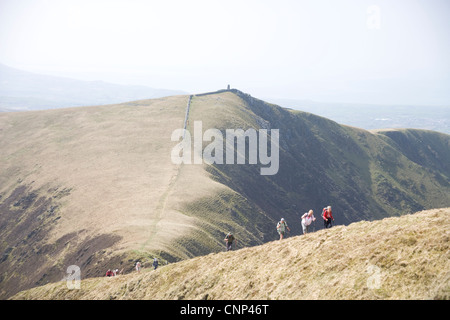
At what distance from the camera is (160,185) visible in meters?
73.4

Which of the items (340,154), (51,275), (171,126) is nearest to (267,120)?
(340,154)

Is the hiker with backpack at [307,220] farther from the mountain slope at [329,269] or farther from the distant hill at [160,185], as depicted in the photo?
the distant hill at [160,185]

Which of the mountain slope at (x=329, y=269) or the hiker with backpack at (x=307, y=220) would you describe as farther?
the hiker with backpack at (x=307, y=220)

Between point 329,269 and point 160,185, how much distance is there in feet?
196

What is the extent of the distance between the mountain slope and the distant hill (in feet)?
51.9

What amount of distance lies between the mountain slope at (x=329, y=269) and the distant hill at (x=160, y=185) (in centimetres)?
1581

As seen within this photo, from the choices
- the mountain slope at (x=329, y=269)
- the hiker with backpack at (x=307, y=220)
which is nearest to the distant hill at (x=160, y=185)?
the mountain slope at (x=329, y=269)

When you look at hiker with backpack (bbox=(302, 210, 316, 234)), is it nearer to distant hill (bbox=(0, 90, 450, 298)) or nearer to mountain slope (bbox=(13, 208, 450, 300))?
mountain slope (bbox=(13, 208, 450, 300))

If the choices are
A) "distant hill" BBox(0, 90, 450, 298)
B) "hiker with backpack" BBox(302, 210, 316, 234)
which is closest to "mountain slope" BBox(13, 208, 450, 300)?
"hiker with backpack" BBox(302, 210, 316, 234)

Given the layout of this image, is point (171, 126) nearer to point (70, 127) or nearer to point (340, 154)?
point (70, 127)

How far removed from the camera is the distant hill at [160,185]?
51.8 meters

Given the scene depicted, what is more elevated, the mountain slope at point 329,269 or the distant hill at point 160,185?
the mountain slope at point 329,269
